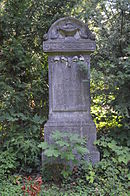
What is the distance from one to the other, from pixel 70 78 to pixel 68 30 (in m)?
0.77

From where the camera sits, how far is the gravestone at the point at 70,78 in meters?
3.42

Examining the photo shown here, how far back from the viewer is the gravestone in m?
3.42

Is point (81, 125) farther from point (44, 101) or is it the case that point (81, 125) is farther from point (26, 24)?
point (26, 24)

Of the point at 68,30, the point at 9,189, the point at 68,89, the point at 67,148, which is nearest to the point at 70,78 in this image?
the point at 68,89

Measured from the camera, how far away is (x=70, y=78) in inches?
139

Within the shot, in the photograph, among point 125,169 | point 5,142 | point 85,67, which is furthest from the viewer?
point 5,142

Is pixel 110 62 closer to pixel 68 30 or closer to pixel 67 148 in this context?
pixel 68 30

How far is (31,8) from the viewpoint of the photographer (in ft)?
15.5

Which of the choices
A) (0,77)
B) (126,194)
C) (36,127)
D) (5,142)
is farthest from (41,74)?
(126,194)

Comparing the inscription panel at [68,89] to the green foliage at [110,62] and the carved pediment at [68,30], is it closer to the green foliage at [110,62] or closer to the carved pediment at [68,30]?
the green foliage at [110,62]

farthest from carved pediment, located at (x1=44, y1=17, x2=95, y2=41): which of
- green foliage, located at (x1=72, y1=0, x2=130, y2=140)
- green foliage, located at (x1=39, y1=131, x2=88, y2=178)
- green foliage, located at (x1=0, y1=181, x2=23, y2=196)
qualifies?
green foliage, located at (x1=0, y1=181, x2=23, y2=196)

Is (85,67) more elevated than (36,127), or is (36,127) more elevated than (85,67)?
(85,67)

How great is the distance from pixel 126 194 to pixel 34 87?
2.58 meters

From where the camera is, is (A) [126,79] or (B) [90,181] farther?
(A) [126,79]
